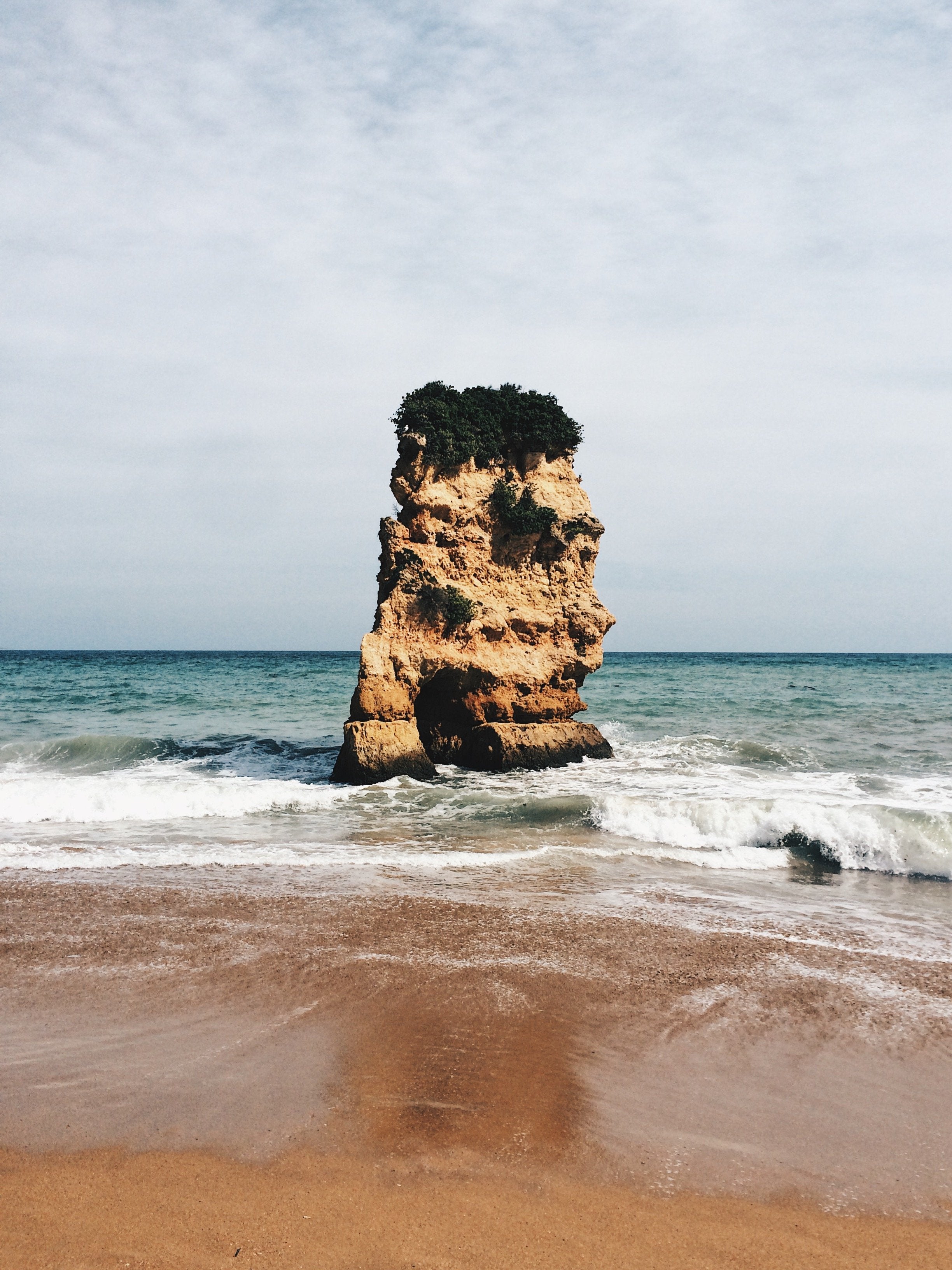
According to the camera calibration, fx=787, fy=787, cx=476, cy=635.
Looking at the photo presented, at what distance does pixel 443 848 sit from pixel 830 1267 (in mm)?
6783

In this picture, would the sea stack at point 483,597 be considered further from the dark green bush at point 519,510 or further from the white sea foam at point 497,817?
the white sea foam at point 497,817

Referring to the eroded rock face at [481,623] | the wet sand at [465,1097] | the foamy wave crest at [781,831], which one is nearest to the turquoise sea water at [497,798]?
the foamy wave crest at [781,831]

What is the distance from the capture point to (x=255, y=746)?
59.8 feet

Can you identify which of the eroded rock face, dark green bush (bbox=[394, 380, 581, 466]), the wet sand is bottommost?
the wet sand

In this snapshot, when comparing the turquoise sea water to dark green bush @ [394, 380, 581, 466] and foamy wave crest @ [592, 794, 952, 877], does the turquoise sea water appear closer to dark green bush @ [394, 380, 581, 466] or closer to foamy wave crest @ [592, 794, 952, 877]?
foamy wave crest @ [592, 794, 952, 877]

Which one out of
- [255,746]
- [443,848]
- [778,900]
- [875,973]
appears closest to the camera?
[875,973]

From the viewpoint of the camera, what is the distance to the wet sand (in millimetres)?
3156

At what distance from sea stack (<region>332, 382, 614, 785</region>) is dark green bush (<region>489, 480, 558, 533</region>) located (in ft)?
0.08

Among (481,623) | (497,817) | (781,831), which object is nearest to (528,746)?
(481,623)

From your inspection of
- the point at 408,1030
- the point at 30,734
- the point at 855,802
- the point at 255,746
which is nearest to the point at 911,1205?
the point at 408,1030

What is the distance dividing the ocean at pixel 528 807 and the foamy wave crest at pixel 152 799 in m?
0.04

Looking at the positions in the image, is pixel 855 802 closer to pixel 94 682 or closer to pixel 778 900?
pixel 778 900

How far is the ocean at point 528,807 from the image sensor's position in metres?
8.77

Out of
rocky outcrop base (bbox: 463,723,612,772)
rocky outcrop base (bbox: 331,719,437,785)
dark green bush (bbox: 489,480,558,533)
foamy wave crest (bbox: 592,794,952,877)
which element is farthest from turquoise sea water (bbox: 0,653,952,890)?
dark green bush (bbox: 489,480,558,533)
